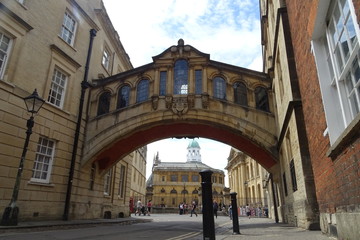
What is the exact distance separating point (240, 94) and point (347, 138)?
11671mm

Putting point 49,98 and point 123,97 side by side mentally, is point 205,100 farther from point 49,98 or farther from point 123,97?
point 49,98

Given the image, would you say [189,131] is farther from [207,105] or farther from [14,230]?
[14,230]

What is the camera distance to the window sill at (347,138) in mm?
3015

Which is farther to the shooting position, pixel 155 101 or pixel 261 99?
pixel 155 101

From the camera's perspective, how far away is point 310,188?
7.15 meters

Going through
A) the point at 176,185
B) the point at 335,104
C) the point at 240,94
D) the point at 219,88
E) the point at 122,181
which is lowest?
the point at 335,104

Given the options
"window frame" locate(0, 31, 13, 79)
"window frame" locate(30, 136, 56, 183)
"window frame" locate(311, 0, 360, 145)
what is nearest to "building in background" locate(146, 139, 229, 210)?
"window frame" locate(30, 136, 56, 183)

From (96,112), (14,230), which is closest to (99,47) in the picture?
(96,112)

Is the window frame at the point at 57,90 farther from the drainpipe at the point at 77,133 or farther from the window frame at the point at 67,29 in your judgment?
the window frame at the point at 67,29

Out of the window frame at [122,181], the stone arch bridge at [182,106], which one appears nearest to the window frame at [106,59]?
the stone arch bridge at [182,106]

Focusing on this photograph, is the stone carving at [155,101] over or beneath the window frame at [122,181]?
over

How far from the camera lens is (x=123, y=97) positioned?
16062 millimetres

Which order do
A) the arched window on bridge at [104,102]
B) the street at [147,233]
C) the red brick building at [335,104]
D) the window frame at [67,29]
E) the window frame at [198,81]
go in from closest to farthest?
the red brick building at [335,104], the street at [147,233], the window frame at [67,29], the window frame at [198,81], the arched window on bridge at [104,102]

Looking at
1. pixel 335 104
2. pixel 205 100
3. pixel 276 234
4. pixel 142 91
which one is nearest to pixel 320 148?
pixel 335 104
